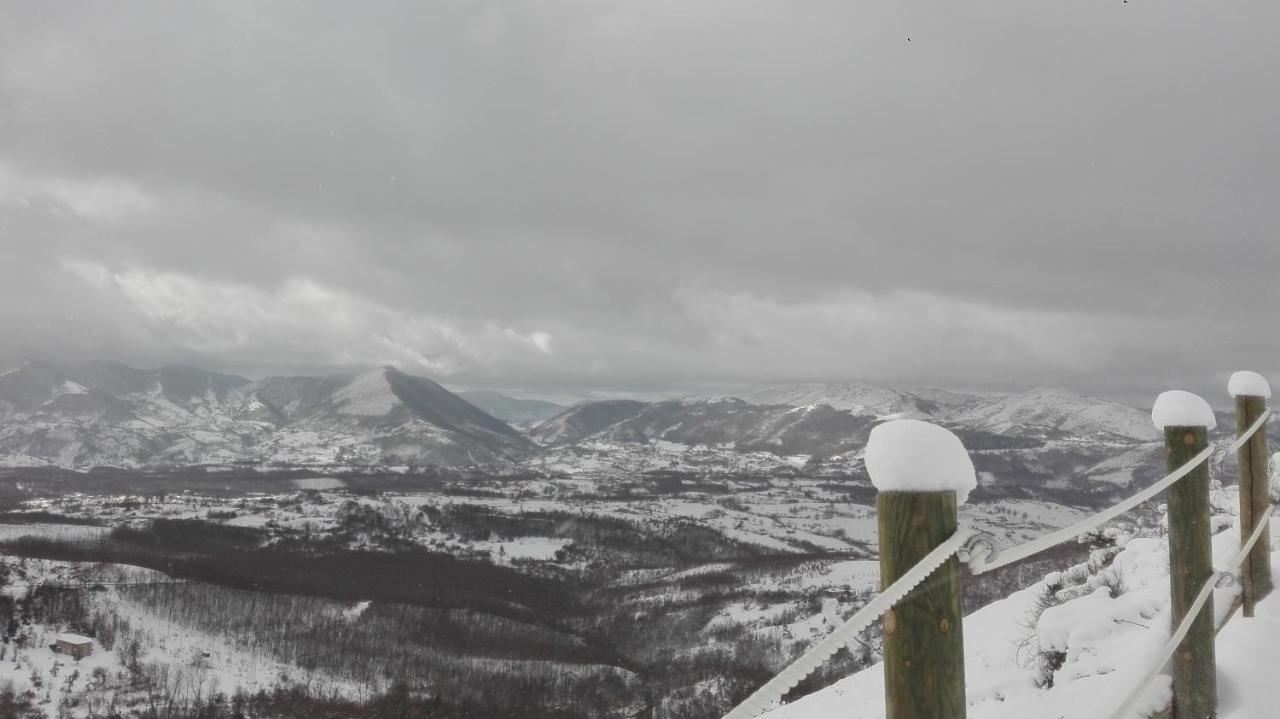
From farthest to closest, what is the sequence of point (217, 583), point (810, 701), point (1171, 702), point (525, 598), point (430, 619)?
point (525, 598), point (217, 583), point (430, 619), point (810, 701), point (1171, 702)

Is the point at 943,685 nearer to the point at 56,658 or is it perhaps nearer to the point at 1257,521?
the point at 1257,521

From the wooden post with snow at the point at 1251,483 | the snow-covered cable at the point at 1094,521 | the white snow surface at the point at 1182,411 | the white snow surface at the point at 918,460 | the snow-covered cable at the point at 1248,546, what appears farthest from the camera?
the wooden post with snow at the point at 1251,483

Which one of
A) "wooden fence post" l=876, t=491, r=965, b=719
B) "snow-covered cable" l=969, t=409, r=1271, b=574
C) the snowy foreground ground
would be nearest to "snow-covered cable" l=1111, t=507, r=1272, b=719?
the snowy foreground ground

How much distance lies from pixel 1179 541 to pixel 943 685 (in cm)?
345

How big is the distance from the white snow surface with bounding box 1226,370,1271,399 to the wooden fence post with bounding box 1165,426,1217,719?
1.76 m

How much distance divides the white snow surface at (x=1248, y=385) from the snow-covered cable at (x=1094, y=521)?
0.21 meters

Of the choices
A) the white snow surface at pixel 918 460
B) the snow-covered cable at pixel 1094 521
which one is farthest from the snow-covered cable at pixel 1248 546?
the white snow surface at pixel 918 460

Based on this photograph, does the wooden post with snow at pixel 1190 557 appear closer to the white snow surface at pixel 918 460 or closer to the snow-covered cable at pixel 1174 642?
the snow-covered cable at pixel 1174 642

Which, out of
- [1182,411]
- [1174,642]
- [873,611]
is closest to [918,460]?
[873,611]

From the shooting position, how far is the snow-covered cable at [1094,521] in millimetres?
2455

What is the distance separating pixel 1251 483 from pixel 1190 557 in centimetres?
215

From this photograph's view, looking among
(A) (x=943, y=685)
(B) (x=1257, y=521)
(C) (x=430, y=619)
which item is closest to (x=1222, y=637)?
(B) (x=1257, y=521)

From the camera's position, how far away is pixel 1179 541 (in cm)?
472

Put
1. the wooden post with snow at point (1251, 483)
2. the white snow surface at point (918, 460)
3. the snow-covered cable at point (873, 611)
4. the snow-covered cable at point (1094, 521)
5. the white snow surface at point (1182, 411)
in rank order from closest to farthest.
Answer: the snow-covered cable at point (873, 611) < the white snow surface at point (918, 460) < the snow-covered cable at point (1094, 521) < the white snow surface at point (1182, 411) < the wooden post with snow at point (1251, 483)
